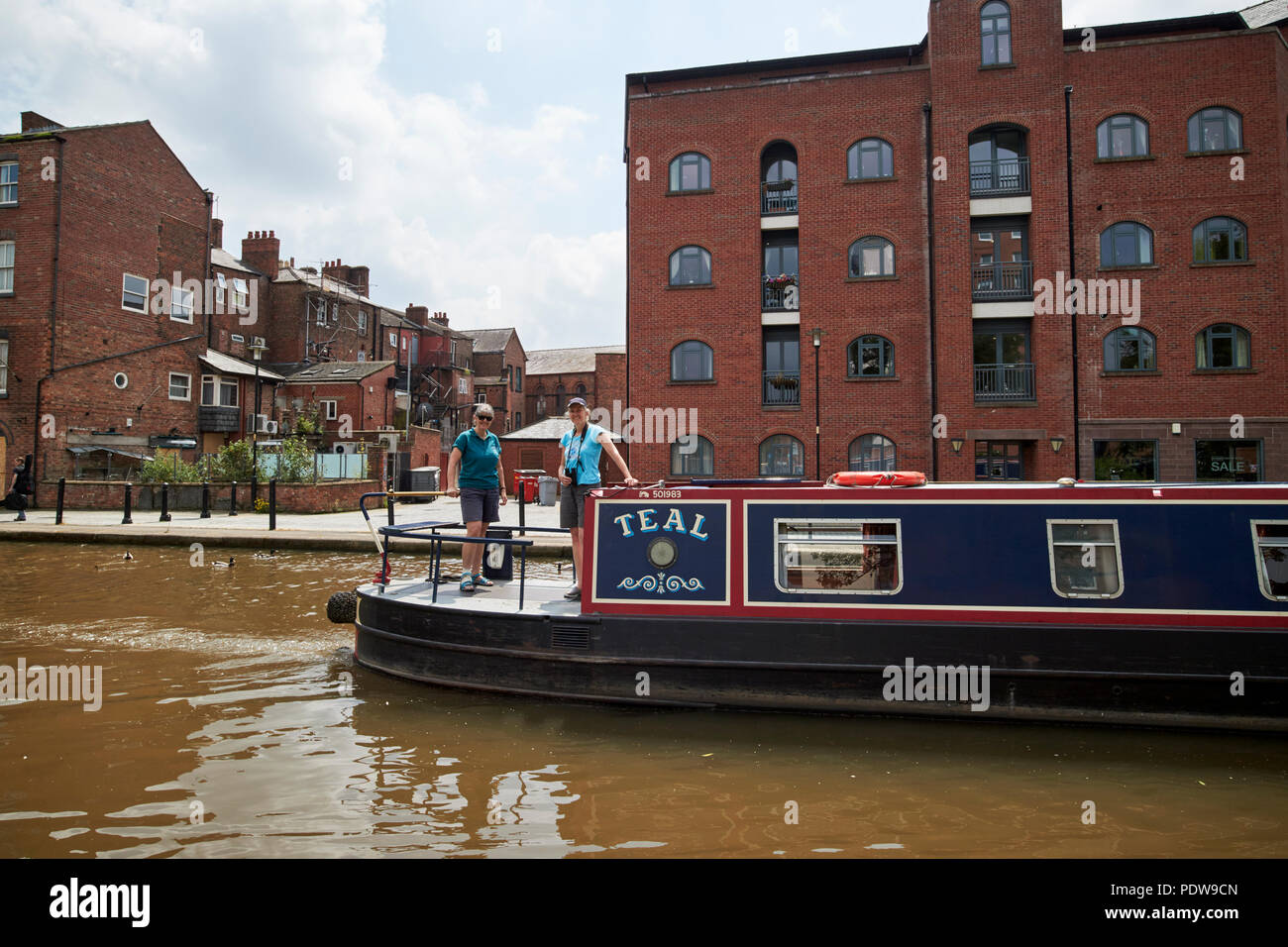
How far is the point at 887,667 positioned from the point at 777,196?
19315mm

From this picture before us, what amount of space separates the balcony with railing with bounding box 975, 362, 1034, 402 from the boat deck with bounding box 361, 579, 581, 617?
1625 cm

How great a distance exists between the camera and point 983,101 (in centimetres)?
1995

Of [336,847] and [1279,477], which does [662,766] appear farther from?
[1279,477]

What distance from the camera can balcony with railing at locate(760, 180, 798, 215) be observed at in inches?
859

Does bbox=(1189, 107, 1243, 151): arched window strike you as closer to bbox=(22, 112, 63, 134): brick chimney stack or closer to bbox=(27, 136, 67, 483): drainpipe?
bbox=(27, 136, 67, 483): drainpipe

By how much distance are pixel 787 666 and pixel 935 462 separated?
631 inches

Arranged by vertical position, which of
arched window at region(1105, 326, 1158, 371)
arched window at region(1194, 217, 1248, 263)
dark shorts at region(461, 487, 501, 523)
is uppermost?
arched window at region(1194, 217, 1248, 263)

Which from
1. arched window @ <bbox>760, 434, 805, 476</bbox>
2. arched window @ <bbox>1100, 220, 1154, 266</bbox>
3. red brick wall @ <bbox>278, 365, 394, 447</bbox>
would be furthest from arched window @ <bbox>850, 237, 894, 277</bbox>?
red brick wall @ <bbox>278, 365, 394, 447</bbox>

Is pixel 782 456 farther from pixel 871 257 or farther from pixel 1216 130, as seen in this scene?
pixel 1216 130

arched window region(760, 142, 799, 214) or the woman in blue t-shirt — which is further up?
arched window region(760, 142, 799, 214)

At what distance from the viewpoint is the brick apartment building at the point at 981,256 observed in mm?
18797

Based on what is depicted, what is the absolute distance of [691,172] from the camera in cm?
2222

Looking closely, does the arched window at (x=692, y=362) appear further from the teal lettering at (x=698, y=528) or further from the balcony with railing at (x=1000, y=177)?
the teal lettering at (x=698, y=528)

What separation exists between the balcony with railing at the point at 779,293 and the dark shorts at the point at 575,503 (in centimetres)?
1656
